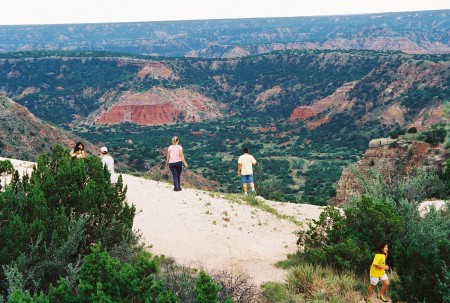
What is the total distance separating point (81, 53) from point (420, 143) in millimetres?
125412

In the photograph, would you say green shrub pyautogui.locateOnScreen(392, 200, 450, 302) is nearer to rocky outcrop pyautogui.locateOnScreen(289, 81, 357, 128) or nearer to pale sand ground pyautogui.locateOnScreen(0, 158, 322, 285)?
pale sand ground pyautogui.locateOnScreen(0, 158, 322, 285)

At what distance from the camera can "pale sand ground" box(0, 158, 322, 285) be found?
397 inches

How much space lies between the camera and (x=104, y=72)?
424 feet

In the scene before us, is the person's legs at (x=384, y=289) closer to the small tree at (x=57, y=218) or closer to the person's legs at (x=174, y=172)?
the small tree at (x=57, y=218)

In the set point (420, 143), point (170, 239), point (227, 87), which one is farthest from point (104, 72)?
point (170, 239)

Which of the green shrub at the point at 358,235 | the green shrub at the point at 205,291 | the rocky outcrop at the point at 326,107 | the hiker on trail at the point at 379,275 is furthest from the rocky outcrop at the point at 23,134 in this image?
the rocky outcrop at the point at 326,107

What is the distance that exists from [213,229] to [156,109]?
98853 millimetres

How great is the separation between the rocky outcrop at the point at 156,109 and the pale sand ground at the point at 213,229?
93075mm

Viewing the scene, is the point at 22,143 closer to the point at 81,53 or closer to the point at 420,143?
the point at 420,143

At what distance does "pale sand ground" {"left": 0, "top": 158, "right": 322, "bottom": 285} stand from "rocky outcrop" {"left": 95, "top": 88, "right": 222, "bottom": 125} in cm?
9308

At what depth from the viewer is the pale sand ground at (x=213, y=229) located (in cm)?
1009

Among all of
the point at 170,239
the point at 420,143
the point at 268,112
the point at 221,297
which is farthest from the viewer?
the point at 268,112

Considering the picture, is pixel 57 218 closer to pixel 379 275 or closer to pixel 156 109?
pixel 379 275

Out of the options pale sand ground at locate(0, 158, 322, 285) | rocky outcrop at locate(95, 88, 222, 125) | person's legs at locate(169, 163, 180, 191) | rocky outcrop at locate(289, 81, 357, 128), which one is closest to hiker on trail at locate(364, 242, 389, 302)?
pale sand ground at locate(0, 158, 322, 285)
